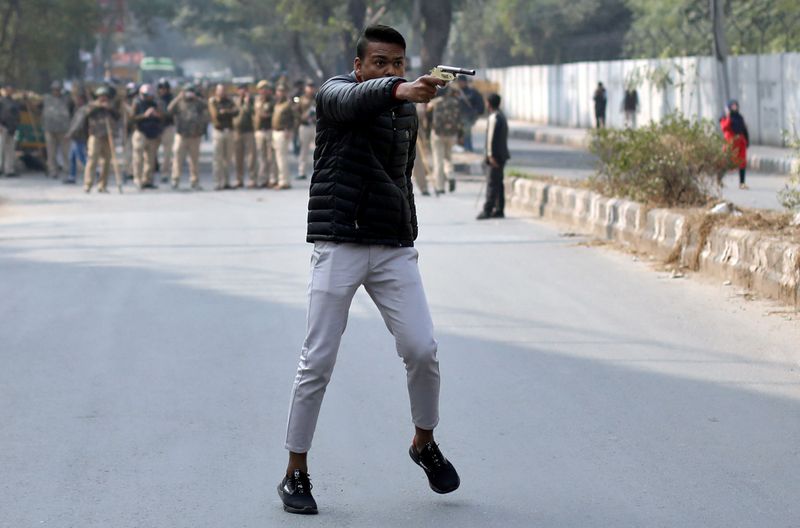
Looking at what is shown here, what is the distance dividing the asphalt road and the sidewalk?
3.53 metres

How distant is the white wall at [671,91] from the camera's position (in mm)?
34094

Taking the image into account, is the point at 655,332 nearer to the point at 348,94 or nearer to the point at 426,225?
the point at 348,94

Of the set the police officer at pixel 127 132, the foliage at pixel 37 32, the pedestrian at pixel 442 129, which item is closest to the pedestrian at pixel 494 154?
the pedestrian at pixel 442 129

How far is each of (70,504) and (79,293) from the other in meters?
6.27

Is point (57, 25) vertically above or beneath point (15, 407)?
above

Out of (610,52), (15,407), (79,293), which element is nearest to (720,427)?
(15,407)

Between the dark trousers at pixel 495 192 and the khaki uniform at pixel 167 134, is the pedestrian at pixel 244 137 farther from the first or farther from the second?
the dark trousers at pixel 495 192

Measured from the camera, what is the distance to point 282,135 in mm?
23922

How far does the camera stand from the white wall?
3409cm

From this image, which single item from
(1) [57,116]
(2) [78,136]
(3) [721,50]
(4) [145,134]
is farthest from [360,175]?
(3) [721,50]

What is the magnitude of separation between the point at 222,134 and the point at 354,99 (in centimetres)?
1990

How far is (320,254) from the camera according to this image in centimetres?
527

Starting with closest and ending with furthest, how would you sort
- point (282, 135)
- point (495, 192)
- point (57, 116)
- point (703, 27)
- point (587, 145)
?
point (587, 145) < point (495, 192) < point (282, 135) < point (57, 116) < point (703, 27)

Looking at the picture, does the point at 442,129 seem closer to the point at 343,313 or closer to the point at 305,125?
the point at 305,125
